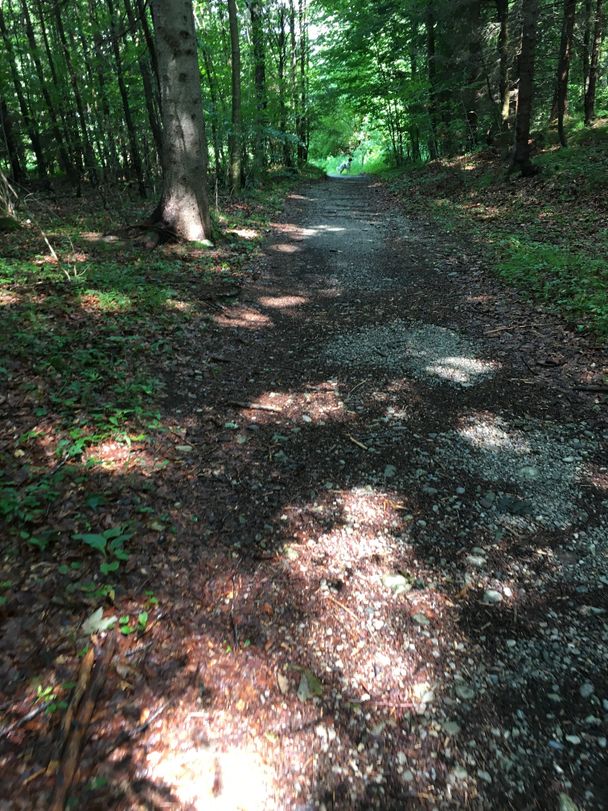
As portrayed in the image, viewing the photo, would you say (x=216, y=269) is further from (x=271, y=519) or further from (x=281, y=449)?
(x=271, y=519)

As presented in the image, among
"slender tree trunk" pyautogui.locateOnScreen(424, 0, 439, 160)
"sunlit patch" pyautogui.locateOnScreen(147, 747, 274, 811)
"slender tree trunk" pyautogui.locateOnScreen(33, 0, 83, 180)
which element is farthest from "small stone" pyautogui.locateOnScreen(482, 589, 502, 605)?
"slender tree trunk" pyautogui.locateOnScreen(424, 0, 439, 160)

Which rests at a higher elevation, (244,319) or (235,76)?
(235,76)

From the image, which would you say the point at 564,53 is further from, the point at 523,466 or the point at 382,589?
the point at 382,589

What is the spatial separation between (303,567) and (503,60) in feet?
56.0

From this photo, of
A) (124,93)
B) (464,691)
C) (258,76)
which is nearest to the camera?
(464,691)

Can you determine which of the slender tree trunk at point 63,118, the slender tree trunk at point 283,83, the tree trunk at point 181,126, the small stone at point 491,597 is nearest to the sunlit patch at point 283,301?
the tree trunk at point 181,126

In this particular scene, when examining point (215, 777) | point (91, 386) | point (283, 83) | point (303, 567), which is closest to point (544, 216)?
point (91, 386)

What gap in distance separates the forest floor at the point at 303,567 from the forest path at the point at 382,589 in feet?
0.04

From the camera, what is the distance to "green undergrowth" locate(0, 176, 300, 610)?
8.41ft

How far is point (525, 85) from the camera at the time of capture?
10.9 meters

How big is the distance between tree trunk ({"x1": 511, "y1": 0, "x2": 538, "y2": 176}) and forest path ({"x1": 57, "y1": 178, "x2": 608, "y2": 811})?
9.17 metres

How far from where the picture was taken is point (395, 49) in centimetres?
2020

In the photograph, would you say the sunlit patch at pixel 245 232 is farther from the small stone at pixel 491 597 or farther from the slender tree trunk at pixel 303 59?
the slender tree trunk at pixel 303 59

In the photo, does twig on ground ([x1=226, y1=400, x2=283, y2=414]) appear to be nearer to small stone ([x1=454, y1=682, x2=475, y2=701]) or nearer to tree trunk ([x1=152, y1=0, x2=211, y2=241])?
small stone ([x1=454, y1=682, x2=475, y2=701])
